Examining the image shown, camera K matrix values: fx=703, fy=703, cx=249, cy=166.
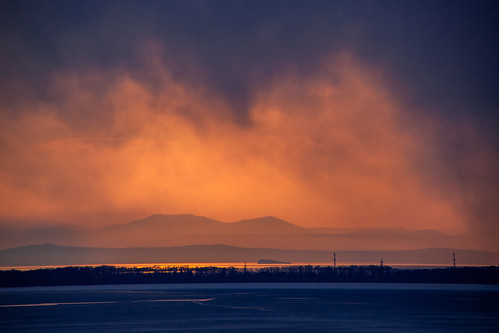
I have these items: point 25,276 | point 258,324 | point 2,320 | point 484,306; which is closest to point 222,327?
point 258,324

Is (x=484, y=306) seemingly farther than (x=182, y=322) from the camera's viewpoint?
Yes

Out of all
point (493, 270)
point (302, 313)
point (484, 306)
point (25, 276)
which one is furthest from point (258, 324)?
point (493, 270)

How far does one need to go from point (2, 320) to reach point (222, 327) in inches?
685

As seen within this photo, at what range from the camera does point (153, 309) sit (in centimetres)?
6197

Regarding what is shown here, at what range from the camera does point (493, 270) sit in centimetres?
17825

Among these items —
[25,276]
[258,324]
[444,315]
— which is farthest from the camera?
[25,276]

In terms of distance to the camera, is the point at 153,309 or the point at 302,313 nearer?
the point at 302,313

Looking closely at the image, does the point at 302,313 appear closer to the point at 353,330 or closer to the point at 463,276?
the point at 353,330

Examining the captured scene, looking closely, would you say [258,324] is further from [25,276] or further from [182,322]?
[25,276]

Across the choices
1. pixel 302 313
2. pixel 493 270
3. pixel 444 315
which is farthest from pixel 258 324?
pixel 493 270

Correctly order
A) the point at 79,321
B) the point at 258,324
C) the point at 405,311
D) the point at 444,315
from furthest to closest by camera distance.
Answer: the point at 405,311 → the point at 444,315 → the point at 79,321 → the point at 258,324

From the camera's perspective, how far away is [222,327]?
148 ft

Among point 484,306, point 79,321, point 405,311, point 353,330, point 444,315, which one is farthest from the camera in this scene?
point 484,306

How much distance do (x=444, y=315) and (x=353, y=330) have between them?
13.9 metres
